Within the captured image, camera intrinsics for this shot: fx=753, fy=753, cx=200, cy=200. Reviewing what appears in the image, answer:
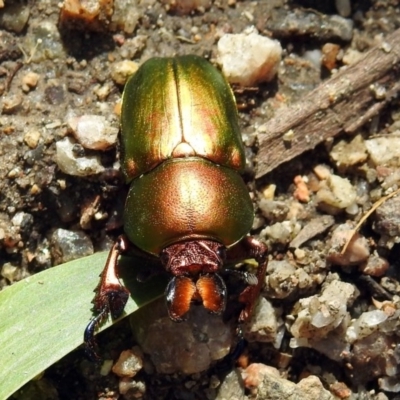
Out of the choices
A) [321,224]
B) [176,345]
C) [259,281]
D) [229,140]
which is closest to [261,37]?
[229,140]

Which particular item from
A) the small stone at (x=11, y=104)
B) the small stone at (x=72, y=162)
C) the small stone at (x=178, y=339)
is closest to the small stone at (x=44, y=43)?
the small stone at (x=11, y=104)

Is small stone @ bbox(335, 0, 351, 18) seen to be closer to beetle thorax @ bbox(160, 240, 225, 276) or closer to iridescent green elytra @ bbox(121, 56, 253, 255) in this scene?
iridescent green elytra @ bbox(121, 56, 253, 255)

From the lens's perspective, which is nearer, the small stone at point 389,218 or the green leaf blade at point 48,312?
the green leaf blade at point 48,312

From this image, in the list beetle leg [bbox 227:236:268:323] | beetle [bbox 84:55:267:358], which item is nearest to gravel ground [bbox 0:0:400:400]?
beetle leg [bbox 227:236:268:323]

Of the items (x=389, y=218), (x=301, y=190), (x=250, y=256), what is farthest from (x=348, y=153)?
(x=250, y=256)

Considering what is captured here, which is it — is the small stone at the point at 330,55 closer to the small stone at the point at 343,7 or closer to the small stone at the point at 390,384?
the small stone at the point at 343,7

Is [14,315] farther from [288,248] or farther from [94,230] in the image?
[288,248]

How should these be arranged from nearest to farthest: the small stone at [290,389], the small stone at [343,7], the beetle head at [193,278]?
the beetle head at [193,278]
the small stone at [290,389]
the small stone at [343,7]
